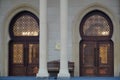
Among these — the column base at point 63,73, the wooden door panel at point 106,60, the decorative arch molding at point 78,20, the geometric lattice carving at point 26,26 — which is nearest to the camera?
the column base at point 63,73

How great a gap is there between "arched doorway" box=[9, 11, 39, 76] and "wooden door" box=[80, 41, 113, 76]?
2546 mm

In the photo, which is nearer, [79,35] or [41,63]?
[41,63]

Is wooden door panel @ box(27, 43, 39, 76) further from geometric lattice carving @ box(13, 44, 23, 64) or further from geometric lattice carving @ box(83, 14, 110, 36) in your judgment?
geometric lattice carving @ box(83, 14, 110, 36)

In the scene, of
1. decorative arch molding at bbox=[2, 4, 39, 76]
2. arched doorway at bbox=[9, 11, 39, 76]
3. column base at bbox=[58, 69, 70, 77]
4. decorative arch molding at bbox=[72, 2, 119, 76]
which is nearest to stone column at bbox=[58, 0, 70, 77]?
column base at bbox=[58, 69, 70, 77]

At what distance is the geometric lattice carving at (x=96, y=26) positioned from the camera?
18.7 metres

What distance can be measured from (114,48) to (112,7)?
2.18m

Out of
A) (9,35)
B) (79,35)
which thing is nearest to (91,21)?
(79,35)

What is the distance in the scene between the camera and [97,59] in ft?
61.1

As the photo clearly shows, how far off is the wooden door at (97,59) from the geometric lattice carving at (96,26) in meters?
0.49

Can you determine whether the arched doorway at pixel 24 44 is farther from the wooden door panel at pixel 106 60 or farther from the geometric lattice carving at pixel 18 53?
the wooden door panel at pixel 106 60

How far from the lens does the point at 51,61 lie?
18.2 m

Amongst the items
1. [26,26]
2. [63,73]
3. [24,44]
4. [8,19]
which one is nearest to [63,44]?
[63,73]

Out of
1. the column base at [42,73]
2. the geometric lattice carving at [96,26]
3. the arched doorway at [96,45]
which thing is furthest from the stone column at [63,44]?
the geometric lattice carving at [96,26]

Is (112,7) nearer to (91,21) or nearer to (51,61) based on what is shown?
(91,21)
